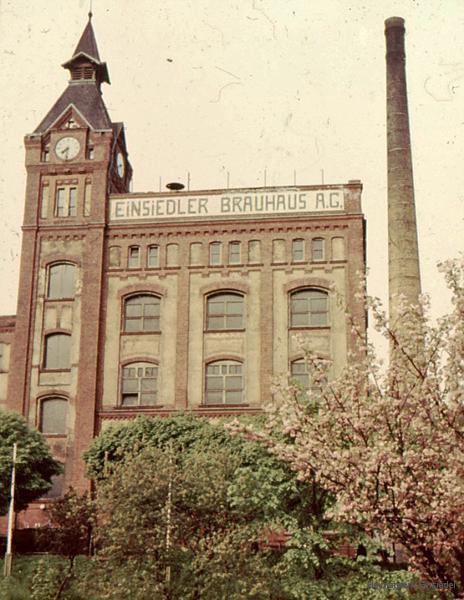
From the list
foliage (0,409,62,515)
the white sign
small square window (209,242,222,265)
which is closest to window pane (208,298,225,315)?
small square window (209,242,222,265)

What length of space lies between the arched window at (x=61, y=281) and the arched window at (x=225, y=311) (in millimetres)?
7039

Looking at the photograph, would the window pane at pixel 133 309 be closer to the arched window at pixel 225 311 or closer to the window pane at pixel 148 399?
the arched window at pixel 225 311

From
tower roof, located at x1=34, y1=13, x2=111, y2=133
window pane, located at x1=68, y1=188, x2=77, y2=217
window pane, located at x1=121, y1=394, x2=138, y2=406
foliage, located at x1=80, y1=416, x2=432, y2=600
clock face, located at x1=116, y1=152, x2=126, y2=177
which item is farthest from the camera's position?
clock face, located at x1=116, y1=152, x2=126, y2=177

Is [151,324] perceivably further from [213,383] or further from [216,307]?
[213,383]

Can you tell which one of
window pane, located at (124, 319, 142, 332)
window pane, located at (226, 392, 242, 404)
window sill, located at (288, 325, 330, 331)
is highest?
window pane, located at (124, 319, 142, 332)

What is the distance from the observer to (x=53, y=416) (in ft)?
148

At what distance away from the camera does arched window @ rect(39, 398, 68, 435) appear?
147 ft

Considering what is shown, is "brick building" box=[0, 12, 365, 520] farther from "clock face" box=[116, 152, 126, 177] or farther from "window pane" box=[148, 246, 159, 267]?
"clock face" box=[116, 152, 126, 177]

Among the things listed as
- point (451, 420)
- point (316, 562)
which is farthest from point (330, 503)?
point (451, 420)

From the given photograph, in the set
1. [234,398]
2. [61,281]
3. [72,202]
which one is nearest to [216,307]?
[234,398]

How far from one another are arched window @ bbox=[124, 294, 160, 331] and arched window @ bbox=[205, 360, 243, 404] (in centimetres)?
360

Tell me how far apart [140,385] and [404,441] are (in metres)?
32.1

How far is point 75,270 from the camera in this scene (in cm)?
4688

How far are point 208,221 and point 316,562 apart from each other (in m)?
23.5
